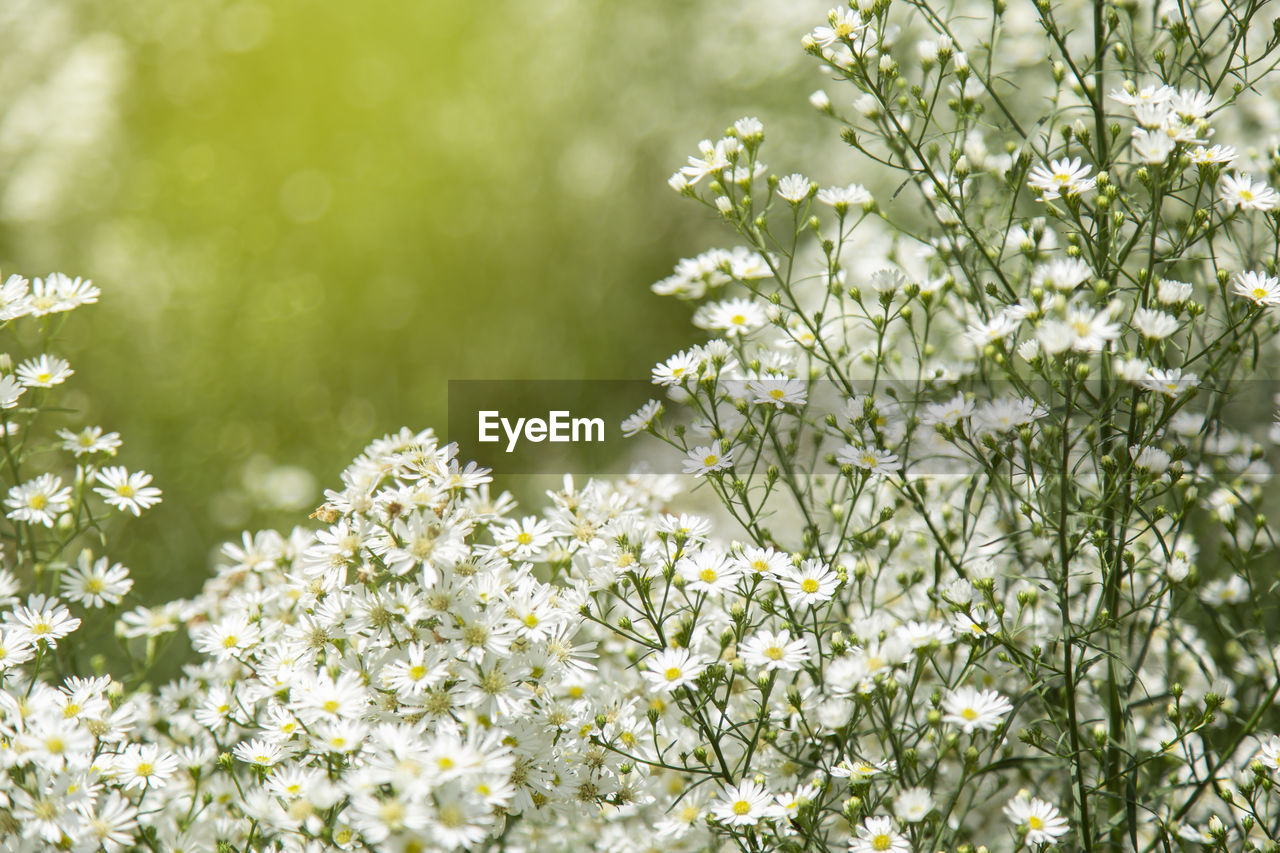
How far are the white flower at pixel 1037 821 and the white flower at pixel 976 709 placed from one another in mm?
90

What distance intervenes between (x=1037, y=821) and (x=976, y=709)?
0.40ft

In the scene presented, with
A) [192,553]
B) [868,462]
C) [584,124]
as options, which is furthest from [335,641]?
[584,124]

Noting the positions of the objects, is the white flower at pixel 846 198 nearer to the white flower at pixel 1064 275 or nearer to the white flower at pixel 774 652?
the white flower at pixel 1064 275

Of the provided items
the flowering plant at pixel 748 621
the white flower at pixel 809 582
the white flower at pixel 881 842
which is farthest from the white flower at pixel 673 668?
the white flower at pixel 881 842

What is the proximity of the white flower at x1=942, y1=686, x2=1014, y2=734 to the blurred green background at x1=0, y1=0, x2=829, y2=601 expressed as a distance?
6.76ft

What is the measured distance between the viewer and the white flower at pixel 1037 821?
38.8 inches

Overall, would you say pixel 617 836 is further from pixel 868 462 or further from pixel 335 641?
pixel 868 462

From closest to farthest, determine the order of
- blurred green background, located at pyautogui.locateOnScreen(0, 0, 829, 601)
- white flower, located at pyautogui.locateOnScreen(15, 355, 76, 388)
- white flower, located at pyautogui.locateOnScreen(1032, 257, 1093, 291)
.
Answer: white flower, located at pyautogui.locateOnScreen(1032, 257, 1093, 291), white flower, located at pyautogui.locateOnScreen(15, 355, 76, 388), blurred green background, located at pyautogui.locateOnScreen(0, 0, 829, 601)

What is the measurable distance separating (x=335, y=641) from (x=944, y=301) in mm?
973

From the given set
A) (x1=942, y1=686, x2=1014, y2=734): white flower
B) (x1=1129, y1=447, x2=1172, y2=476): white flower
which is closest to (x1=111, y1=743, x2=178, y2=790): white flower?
(x1=942, y1=686, x2=1014, y2=734): white flower

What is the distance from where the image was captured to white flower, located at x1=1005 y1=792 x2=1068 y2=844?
3.23ft

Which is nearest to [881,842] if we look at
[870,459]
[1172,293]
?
[870,459]

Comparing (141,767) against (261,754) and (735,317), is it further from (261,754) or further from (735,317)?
(735,317)

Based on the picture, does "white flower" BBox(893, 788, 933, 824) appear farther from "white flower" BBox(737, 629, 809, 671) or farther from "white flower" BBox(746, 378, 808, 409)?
"white flower" BBox(746, 378, 808, 409)
